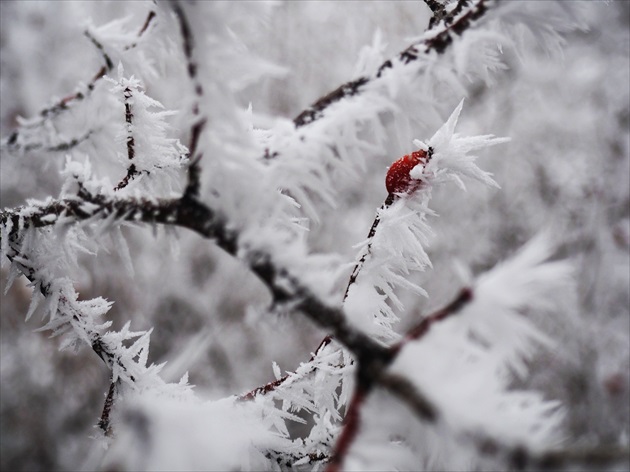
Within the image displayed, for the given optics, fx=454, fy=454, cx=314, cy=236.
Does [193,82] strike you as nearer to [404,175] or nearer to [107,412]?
[404,175]

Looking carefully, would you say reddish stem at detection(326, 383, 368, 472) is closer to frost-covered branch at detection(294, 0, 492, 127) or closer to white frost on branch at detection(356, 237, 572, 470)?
white frost on branch at detection(356, 237, 572, 470)

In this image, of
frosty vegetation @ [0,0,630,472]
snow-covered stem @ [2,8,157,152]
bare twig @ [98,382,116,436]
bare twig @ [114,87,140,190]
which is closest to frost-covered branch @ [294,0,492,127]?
frosty vegetation @ [0,0,630,472]

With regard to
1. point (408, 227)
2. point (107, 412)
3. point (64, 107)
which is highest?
point (64, 107)

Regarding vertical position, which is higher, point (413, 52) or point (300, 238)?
point (413, 52)

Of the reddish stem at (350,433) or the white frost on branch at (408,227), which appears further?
the white frost on branch at (408,227)

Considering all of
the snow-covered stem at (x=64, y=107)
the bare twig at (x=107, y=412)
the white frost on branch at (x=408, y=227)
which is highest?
the snow-covered stem at (x=64, y=107)

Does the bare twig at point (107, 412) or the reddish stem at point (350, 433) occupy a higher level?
the reddish stem at point (350, 433)

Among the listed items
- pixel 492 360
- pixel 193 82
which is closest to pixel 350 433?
pixel 492 360

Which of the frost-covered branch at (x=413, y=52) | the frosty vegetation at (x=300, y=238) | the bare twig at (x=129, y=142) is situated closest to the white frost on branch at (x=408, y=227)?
the frosty vegetation at (x=300, y=238)

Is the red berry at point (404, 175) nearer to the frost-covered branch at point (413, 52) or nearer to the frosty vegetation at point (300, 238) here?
the frosty vegetation at point (300, 238)
